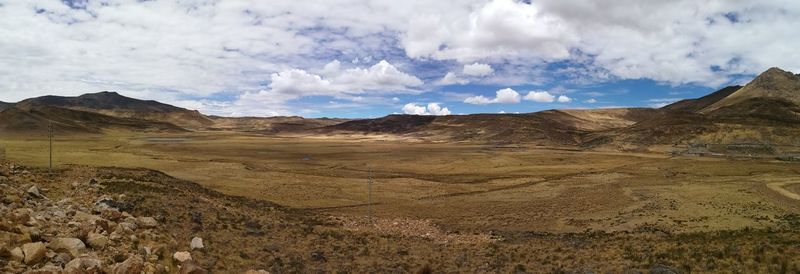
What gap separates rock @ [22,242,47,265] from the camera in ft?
35.7

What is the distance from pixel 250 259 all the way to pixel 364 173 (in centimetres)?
4087

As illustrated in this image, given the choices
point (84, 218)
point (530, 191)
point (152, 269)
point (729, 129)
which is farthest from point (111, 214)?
point (729, 129)

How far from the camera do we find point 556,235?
27.8m

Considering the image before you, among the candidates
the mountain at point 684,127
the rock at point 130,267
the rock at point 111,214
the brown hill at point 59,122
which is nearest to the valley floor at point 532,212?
the rock at point 111,214

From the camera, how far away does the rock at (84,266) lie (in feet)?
35.9

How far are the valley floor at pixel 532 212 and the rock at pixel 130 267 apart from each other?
6532mm

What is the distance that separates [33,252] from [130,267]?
2013 mm

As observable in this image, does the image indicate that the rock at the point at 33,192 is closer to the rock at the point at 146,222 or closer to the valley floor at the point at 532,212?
the rock at the point at 146,222

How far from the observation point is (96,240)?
13336mm

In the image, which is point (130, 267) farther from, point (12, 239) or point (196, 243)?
point (196, 243)

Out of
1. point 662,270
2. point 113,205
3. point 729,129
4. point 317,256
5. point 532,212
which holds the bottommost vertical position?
point 532,212

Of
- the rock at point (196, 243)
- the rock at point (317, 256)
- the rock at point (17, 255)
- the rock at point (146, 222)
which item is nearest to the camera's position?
the rock at point (17, 255)

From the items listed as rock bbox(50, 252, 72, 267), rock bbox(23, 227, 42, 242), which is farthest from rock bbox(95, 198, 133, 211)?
rock bbox(50, 252, 72, 267)

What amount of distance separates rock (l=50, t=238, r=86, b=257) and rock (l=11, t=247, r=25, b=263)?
3.81 feet
